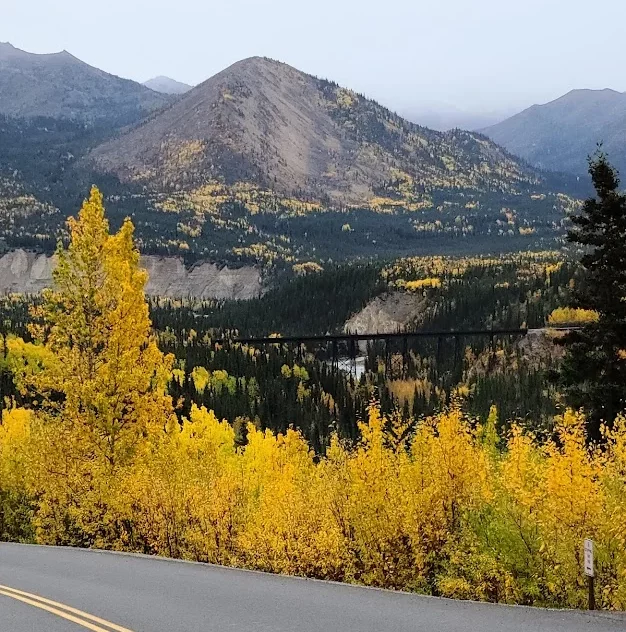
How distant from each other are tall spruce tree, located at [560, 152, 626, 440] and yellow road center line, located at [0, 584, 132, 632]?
18.8m

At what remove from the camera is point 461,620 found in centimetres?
1627

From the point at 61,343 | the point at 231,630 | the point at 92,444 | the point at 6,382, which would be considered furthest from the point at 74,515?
the point at 6,382

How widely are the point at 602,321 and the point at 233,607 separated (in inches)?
675

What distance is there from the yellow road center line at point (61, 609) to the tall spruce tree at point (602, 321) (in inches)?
738

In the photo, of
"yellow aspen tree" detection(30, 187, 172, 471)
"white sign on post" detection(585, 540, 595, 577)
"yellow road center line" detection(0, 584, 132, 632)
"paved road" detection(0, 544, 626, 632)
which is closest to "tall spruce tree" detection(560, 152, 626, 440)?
"white sign on post" detection(585, 540, 595, 577)

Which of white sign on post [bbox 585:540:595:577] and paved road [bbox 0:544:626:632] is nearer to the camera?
paved road [bbox 0:544:626:632]

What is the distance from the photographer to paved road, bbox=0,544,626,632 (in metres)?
15.7

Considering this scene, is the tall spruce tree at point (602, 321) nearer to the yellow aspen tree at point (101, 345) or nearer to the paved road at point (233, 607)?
the paved road at point (233, 607)

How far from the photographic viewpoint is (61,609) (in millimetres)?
16969

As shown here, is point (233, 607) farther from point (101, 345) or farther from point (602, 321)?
point (602, 321)

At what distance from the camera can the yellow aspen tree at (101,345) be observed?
2636 cm

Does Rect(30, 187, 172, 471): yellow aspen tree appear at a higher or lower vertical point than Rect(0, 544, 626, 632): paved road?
higher

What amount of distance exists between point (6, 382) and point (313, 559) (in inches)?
3682

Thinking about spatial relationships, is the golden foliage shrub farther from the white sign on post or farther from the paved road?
the paved road
